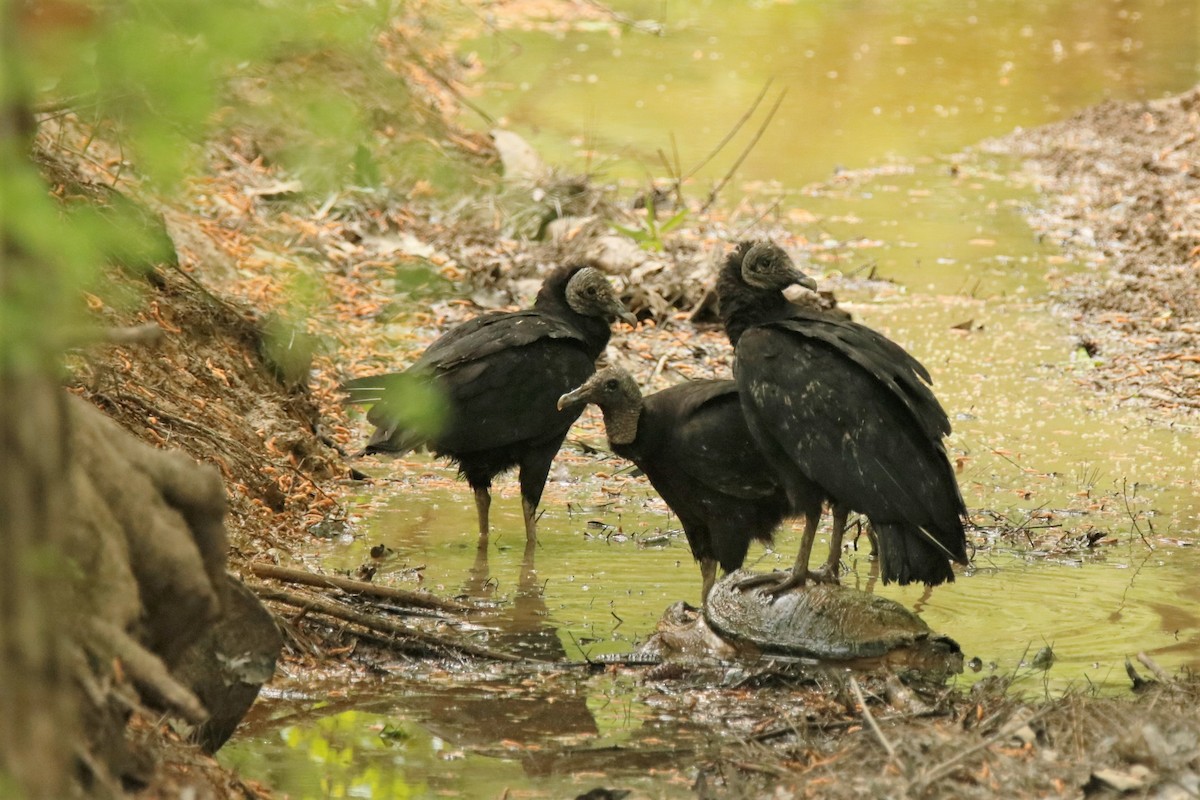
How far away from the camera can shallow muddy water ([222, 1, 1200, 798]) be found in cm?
455

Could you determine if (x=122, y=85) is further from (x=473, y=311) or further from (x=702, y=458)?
(x=473, y=311)

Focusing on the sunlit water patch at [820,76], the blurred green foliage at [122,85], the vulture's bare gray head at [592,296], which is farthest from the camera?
the sunlit water patch at [820,76]

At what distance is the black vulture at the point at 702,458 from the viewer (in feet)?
18.7

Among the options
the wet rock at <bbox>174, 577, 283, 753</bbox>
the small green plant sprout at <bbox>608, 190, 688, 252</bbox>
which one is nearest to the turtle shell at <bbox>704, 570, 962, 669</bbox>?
the wet rock at <bbox>174, 577, 283, 753</bbox>

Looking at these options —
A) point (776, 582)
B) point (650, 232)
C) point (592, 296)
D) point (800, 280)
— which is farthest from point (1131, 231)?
point (776, 582)

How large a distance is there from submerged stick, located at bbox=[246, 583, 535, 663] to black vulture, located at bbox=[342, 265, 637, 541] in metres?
1.13

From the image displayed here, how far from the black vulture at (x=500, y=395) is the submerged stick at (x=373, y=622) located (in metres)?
1.13

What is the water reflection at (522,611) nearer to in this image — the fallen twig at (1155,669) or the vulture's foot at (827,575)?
the vulture's foot at (827,575)

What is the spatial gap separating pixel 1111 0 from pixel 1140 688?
18.9 metres

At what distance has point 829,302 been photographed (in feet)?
29.9

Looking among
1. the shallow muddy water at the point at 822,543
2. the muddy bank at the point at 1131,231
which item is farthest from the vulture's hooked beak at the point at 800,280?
the muddy bank at the point at 1131,231

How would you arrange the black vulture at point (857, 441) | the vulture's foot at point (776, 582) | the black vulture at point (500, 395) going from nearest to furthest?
the black vulture at point (857, 441)
the vulture's foot at point (776, 582)
the black vulture at point (500, 395)

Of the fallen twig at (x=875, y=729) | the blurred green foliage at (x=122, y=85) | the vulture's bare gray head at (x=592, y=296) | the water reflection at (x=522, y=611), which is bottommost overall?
the water reflection at (x=522, y=611)

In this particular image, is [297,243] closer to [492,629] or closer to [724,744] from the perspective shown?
[492,629]
